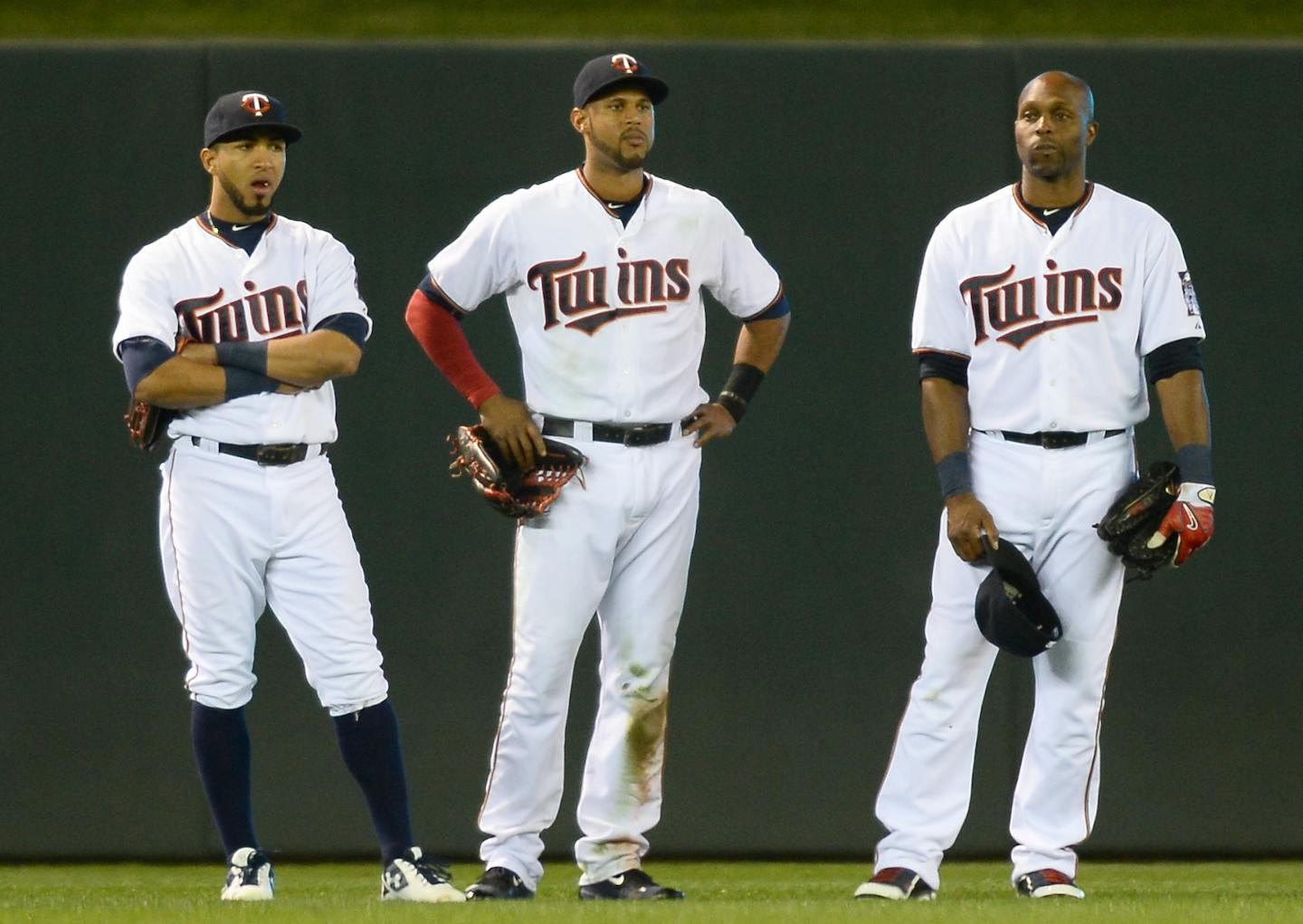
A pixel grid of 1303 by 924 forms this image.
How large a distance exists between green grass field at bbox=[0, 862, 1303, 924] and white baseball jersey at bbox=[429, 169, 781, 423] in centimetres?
116

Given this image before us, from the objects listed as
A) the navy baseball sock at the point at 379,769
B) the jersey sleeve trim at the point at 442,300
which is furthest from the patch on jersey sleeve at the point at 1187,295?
the navy baseball sock at the point at 379,769

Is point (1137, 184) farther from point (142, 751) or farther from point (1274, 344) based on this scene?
point (142, 751)

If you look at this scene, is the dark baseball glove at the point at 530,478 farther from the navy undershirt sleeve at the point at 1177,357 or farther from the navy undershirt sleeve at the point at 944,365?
the navy undershirt sleeve at the point at 1177,357

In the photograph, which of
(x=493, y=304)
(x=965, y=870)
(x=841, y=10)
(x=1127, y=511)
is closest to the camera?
(x=1127, y=511)

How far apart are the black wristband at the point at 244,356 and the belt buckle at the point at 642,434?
33.2 inches

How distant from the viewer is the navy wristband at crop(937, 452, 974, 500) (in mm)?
4352

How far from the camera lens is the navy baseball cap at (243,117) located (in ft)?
14.7

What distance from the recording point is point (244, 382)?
4375 mm

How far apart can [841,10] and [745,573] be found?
7.59ft

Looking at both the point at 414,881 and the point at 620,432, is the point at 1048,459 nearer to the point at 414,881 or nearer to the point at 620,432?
the point at 620,432

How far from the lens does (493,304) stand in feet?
19.8

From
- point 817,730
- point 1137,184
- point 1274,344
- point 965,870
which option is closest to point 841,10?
point 1137,184

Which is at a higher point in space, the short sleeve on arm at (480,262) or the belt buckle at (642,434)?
the short sleeve on arm at (480,262)

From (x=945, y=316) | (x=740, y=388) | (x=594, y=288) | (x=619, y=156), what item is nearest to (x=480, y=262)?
(x=594, y=288)
